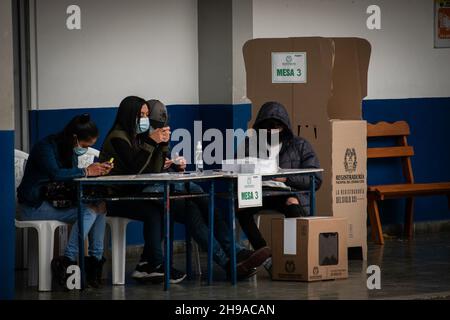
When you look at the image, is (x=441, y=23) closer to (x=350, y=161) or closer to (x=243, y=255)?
(x=350, y=161)

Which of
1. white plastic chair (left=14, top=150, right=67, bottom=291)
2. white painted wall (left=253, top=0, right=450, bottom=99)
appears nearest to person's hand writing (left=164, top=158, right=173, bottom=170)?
white plastic chair (left=14, top=150, right=67, bottom=291)

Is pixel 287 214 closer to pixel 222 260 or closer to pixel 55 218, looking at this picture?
pixel 222 260

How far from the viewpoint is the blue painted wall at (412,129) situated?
14336 millimetres

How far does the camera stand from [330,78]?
1333 cm

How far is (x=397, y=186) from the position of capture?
15.3 meters

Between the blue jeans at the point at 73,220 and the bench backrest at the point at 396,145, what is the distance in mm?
4394

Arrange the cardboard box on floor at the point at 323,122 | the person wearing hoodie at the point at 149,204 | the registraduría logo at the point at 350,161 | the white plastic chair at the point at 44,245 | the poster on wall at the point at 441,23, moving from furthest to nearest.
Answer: the poster on wall at the point at 441,23
the registraduría logo at the point at 350,161
the cardboard box on floor at the point at 323,122
the person wearing hoodie at the point at 149,204
the white plastic chair at the point at 44,245

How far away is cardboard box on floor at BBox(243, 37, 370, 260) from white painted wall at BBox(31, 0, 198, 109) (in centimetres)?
Result: 100

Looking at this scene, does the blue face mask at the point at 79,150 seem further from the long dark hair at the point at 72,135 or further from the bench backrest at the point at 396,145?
the bench backrest at the point at 396,145

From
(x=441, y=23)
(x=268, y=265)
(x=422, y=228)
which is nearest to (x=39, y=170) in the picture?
(x=268, y=265)

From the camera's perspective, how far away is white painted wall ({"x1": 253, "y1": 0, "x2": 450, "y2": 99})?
1481 cm

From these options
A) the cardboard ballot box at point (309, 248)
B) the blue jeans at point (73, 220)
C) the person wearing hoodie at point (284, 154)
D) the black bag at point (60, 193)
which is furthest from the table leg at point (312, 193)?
the black bag at point (60, 193)
